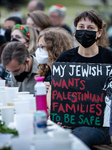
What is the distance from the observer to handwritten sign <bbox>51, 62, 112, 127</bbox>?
3.45 metres

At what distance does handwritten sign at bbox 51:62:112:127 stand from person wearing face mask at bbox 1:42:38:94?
1.25 metres

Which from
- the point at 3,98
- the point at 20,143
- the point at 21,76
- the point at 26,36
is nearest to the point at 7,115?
the point at 3,98

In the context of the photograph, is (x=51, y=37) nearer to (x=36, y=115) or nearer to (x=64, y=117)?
Result: (x=64, y=117)

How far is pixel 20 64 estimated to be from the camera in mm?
4680

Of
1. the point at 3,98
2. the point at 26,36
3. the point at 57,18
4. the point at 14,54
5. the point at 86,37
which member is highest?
the point at 57,18

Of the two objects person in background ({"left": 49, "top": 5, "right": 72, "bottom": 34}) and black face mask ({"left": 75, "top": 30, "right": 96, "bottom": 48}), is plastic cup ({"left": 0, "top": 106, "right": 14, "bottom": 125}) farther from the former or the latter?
person in background ({"left": 49, "top": 5, "right": 72, "bottom": 34})

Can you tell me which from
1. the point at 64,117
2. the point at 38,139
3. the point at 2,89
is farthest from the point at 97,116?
the point at 38,139

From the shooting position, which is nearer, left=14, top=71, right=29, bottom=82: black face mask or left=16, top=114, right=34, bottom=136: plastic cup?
left=16, top=114, right=34, bottom=136: plastic cup

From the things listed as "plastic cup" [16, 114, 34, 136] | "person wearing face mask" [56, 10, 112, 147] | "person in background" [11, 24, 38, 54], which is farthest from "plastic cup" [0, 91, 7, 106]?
"person in background" [11, 24, 38, 54]

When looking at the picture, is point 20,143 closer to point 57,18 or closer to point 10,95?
point 10,95

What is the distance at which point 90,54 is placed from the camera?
12.4 ft

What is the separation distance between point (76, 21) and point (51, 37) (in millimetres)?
802

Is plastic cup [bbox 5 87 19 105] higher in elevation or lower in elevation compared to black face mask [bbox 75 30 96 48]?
lower

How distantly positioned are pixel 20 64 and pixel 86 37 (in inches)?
49.6
